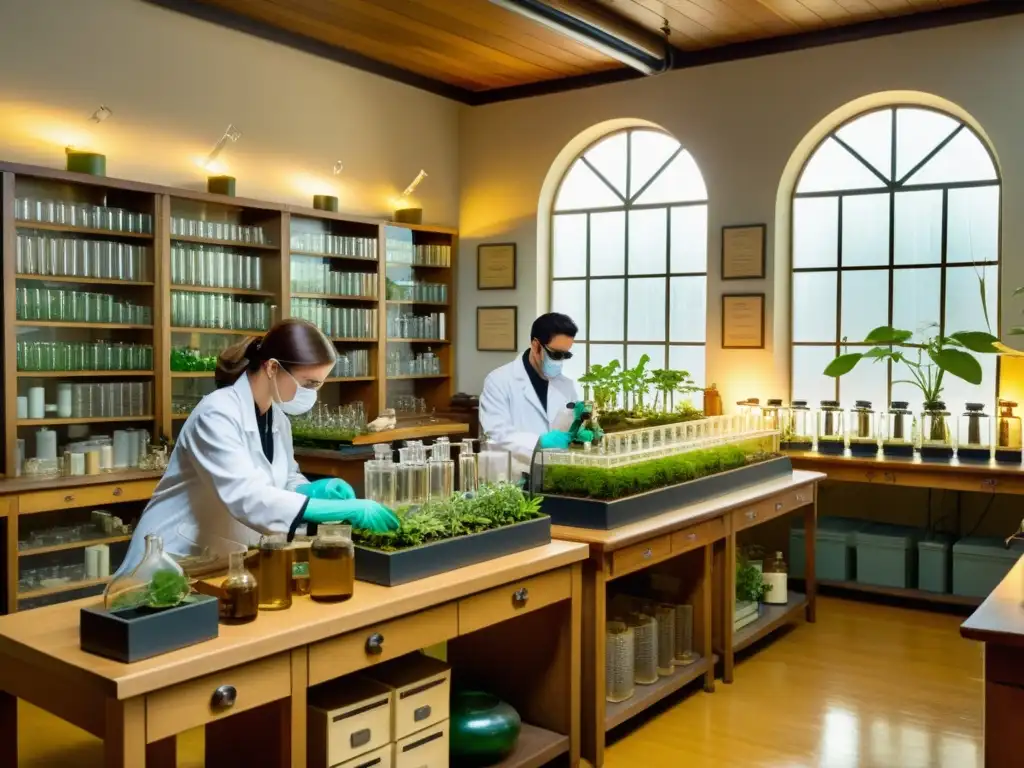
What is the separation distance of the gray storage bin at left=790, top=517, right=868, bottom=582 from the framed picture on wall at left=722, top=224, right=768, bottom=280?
1751 mm

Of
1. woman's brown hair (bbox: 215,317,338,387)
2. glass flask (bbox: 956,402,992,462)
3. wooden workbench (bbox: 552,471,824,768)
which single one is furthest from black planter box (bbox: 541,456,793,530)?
glass flask (bbox: 956,402,992,462)

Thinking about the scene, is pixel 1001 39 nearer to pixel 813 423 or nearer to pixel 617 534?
pixel 813 423

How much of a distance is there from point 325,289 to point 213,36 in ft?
5.69

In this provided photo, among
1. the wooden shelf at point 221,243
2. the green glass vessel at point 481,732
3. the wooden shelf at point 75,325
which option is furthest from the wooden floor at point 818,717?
the wooden shelf at point 221,243

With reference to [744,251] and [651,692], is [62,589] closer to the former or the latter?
[651,692]

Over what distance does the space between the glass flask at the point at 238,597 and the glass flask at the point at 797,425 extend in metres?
4.45

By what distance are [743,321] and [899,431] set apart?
132 cm

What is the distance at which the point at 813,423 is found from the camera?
6281 mm

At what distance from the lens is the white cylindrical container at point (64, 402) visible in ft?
17.0

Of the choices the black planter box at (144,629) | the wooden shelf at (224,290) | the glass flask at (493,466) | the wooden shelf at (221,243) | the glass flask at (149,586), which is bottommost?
the black planter box at (144,629)

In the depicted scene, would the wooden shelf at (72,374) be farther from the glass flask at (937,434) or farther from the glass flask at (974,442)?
the glass flask at (974,442)

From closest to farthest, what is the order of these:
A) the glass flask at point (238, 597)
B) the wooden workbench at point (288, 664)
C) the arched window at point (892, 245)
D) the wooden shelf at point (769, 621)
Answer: the wooden workbench at point (288, 664)
the glass flask at point (238, 597)
the wooden shelf at point (769, 621)
the arched window at point (892, 245)

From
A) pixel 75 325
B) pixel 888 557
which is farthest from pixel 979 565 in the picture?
pixel 75 325

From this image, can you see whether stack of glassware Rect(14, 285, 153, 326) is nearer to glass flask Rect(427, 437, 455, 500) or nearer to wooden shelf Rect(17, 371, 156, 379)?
wooden shelf Rect(17, 371, 156, 379)
